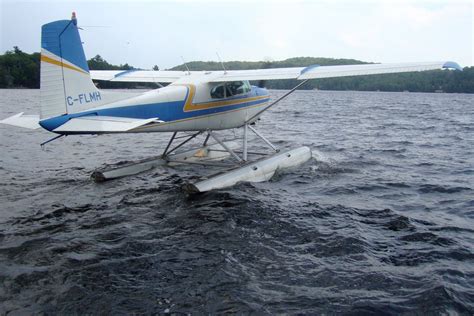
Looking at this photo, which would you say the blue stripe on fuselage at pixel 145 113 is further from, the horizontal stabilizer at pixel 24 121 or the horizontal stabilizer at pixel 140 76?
the horizontal stabilizer at pixel 140 76

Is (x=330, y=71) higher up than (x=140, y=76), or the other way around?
(x=140, y=76)

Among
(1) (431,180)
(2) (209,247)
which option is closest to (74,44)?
(2) (209,247)

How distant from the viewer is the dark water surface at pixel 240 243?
4.24 m

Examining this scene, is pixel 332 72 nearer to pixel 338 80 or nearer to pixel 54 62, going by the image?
pixel 54 62

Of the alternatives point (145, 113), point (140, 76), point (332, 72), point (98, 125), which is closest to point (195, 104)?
point (145, 113)

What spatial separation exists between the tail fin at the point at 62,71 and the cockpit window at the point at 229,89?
11.1 ft

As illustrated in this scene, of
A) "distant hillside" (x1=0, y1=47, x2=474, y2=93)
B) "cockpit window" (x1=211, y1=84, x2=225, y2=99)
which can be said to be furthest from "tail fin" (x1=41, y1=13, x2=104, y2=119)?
"distant hillside" (x1=0, y1=47, x2=474, y2=93)

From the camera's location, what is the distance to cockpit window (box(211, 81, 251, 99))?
32.6ft

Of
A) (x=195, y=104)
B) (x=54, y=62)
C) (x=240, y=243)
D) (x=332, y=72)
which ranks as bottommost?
(x=240, y=243)

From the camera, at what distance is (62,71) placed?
7.23 m

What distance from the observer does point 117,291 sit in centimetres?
431

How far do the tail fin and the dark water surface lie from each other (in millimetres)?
1926

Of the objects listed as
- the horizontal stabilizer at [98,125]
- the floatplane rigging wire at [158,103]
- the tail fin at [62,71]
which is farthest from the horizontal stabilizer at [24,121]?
the horizontal stabilizer at [98,125]

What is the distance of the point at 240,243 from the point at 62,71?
476 cm
